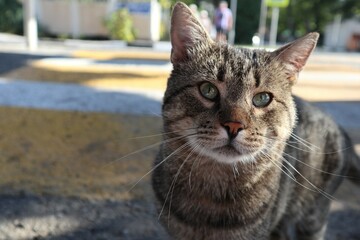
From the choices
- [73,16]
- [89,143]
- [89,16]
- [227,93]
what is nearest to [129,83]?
[89,143]

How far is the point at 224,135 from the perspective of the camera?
1858 mm

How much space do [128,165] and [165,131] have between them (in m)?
1.30

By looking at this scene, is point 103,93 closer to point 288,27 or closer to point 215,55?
point 215,55

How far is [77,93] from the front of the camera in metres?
5.24

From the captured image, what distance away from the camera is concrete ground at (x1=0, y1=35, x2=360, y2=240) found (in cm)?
251

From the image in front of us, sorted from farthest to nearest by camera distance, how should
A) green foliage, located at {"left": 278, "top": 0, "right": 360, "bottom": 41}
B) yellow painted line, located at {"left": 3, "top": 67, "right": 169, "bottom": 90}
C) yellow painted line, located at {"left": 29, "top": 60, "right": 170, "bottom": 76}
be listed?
green foliage, located at {"left": 278, "top": 0, "right": 360, "bottom": 41}, yellow painted line, located at {"left": 29, "top": 60, "right": 170, "bottom": 76}, yellow painted line, located at {"left": 3, "top": 67, "right": 169, "bottom": 90}

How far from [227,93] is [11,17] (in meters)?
21.2

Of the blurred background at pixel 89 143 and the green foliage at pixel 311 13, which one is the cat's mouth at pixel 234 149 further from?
the green foliage at pixel 311 13

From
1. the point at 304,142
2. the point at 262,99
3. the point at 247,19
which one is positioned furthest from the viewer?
the point at 247,19

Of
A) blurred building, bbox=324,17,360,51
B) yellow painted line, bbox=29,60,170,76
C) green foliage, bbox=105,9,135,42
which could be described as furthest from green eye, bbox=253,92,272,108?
blurred building, bbox=324,17,360,51

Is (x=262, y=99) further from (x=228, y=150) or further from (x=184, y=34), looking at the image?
(x=184, y=34)

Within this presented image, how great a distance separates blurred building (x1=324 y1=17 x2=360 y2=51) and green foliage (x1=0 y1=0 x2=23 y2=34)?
82.1 feet

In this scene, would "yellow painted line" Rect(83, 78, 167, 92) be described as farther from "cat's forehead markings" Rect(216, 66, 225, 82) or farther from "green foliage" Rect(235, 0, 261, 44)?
"green foliage" Rect(235, 0, 261, 44)

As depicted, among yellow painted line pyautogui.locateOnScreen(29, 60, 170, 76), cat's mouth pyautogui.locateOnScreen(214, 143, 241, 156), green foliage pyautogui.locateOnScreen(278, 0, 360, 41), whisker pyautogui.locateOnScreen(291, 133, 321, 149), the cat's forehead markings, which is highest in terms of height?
green foliage pyautogui.locateOnScreen(278, 0, 360, 41)
